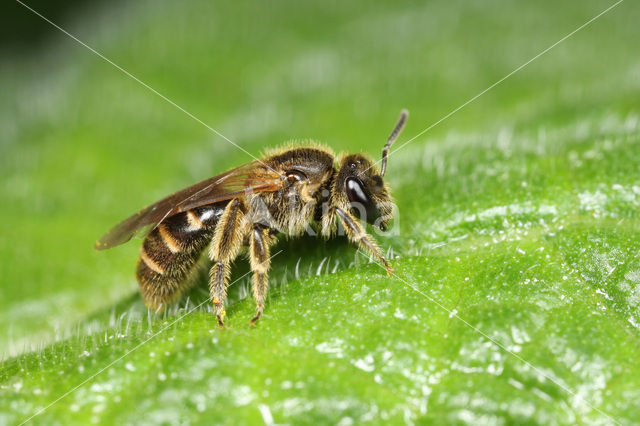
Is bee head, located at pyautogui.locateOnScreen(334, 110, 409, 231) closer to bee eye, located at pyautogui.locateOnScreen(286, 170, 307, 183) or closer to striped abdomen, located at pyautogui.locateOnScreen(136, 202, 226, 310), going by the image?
bee eye, located at pyautogui.locateOnScreen(286, 170, 307, 183)

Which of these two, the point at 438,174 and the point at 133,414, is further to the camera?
the point at 438,174

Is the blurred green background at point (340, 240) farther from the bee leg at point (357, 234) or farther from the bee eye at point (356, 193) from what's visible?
the bee eye at point (356, 193)

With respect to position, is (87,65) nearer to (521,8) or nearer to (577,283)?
(521,8)

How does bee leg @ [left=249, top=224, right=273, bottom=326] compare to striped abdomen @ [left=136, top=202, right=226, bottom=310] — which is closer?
bee leg @ [left=249, top=224, right=273, bottom=326]

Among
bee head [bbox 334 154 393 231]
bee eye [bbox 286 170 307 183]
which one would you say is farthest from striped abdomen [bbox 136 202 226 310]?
bee head [bbox 334 154 393 231]

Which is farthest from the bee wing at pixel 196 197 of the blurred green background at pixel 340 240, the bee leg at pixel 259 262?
the blurred green background at pixel 340 240

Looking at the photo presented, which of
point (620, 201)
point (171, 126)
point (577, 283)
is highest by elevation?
point (171, 126)

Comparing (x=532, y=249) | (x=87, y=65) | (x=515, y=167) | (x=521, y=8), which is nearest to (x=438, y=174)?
(x=515, y=167)
